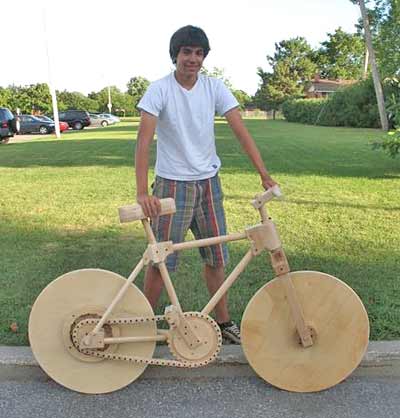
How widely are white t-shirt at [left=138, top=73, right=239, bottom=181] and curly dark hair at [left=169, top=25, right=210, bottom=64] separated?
0.15 metres

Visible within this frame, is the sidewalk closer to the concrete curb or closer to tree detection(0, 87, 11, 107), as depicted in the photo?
the concrete curb

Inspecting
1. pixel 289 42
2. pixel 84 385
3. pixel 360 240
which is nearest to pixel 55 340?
pixel 84 385

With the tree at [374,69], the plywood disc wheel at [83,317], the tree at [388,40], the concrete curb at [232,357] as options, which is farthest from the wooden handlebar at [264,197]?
the tree at [388,40]

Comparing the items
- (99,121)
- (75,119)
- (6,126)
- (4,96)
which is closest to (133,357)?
(6,126)

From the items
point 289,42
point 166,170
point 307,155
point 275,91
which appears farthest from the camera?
point 289,42

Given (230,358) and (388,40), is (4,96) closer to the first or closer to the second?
(388,40)

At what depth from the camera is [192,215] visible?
295 cm

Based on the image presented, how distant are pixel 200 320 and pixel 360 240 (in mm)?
3257

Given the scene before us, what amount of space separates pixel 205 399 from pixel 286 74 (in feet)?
256

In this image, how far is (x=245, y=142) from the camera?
288cm

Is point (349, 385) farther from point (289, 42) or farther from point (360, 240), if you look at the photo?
point (289, 42)

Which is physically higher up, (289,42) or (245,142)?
(289,42)

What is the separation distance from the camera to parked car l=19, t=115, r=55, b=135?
35.3 meters

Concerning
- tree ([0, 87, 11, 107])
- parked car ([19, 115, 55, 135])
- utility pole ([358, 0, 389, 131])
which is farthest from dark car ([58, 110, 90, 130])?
utility pole ([358, 0, 389, 131])
